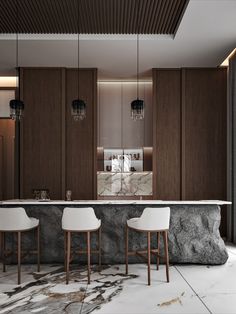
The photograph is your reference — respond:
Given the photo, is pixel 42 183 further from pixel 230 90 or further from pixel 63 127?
pixel 230 90

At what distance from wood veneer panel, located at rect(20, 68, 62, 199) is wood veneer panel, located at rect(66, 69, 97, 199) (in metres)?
0.19

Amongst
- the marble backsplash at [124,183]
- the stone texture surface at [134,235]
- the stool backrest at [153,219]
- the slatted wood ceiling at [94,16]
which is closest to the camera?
the stool backrest at [153,219]

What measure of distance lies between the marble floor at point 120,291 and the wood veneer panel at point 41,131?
2382mm

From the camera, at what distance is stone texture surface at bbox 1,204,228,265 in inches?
186

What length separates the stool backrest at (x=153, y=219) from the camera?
4023 mm

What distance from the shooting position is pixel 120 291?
3.71 metres

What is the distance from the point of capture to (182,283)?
399cm

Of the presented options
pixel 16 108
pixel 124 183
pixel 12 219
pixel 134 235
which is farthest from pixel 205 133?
pixel 12 219

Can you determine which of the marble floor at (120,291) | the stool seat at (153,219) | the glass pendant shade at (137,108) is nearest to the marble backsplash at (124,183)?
the glass pendant shade at (137,108)

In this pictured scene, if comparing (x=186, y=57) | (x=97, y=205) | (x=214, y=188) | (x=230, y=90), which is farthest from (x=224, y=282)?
(x=186, y=57)

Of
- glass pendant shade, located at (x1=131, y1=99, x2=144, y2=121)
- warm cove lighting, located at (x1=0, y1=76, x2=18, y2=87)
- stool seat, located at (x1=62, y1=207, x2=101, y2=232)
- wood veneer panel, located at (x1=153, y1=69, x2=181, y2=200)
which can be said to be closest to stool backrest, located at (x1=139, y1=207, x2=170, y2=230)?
stool seat, located at (x1=62, y1=207, x2=101, y2=232)

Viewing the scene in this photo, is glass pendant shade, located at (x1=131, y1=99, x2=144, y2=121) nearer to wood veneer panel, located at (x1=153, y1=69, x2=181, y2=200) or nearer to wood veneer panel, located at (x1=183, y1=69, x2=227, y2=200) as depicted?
wood veneer panel, located at (x1=153, y1=69, x2=181, y2=200)

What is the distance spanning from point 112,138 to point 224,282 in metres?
4.27

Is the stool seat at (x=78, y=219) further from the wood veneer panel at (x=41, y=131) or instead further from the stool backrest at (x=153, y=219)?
the wood veneer panel at (x=41, y=131)
